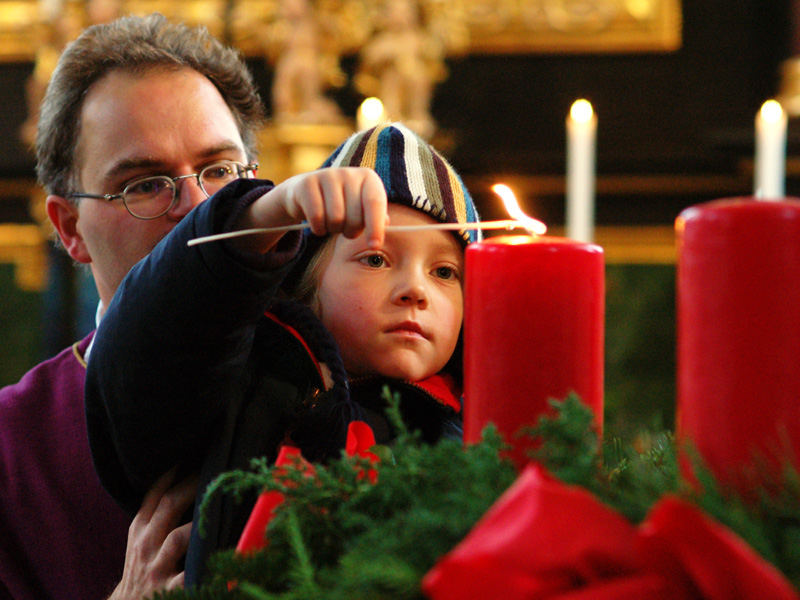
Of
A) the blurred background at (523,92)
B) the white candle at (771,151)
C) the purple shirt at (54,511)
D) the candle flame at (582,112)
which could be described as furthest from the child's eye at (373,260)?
the blurred background at (523,92)

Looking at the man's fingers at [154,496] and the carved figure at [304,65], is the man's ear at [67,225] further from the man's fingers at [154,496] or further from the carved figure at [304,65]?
the carved figure at [304,65]

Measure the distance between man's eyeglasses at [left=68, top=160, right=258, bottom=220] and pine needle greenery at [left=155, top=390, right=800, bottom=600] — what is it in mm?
803

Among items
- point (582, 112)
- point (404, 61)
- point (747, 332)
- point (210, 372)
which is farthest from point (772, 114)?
point (404, 61)

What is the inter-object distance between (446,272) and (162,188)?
1.56 feet

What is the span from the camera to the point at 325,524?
1.54 feet

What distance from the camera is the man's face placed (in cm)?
126

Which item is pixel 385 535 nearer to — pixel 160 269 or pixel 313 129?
pixel 160 269

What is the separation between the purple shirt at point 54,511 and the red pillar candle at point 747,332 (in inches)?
35.1

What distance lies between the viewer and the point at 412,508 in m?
0.43

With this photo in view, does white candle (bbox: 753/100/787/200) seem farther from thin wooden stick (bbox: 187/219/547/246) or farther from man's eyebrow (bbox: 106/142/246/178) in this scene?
man's eyebrow (bbox: 106/142/246/178)

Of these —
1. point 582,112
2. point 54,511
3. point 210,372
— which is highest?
point 582,112

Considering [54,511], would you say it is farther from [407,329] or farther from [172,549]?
[407,329]

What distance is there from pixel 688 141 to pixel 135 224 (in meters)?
2.36

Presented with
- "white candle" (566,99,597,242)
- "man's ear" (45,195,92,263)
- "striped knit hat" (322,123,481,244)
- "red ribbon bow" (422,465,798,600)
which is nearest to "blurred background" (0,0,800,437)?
"white candle" (566,99,597,242)
